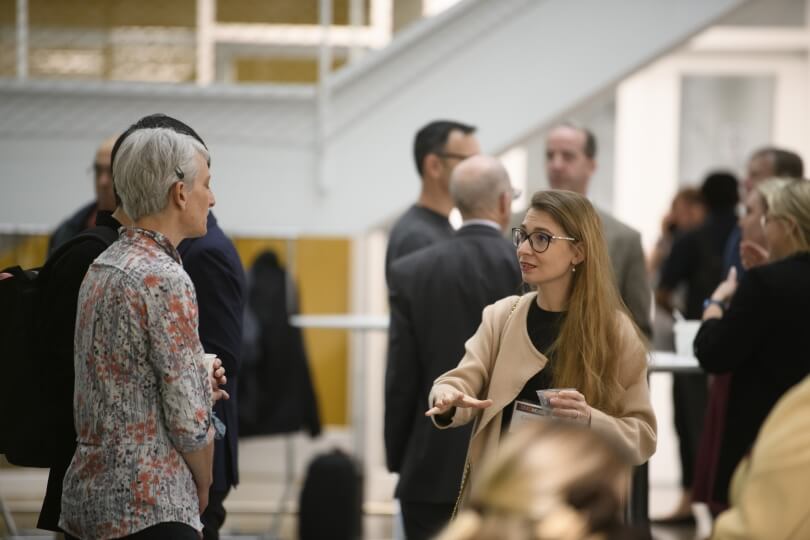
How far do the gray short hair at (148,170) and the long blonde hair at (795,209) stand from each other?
1.94 m

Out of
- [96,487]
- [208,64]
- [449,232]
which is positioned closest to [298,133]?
[208,64]

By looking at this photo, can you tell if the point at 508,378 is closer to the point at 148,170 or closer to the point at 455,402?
the point at 455,402

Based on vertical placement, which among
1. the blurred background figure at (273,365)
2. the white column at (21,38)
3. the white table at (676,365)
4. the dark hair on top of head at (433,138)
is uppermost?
the white column at (21,38)

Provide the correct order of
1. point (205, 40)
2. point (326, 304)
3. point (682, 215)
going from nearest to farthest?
point (205, 40) < point (682, 215) < point (326, 304)

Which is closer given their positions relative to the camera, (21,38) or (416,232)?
(416,232)

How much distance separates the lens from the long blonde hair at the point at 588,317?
265cm

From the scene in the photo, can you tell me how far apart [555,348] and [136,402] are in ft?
3.16

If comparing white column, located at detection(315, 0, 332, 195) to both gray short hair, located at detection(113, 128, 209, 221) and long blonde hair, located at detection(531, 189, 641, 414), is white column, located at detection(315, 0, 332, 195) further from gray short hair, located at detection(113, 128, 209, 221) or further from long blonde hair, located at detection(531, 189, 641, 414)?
gray short hair, located at detection(113, 128, 209, 221)

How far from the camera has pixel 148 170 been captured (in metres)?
2.38

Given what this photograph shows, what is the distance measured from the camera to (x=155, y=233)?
236 cm

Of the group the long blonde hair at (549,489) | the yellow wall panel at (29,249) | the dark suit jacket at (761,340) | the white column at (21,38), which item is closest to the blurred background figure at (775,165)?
the dark suit jacket at (761,340)

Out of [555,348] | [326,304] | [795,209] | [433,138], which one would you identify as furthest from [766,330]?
[326,304]

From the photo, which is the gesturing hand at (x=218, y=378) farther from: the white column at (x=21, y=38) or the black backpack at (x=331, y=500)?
the white column at (x=21, y=38)

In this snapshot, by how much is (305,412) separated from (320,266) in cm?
138
